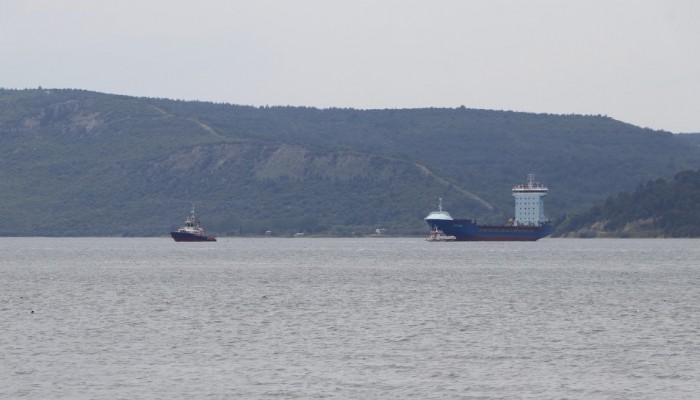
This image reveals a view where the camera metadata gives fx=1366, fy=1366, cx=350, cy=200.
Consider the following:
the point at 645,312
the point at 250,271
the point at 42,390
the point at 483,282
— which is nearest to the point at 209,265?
the point at 250,271

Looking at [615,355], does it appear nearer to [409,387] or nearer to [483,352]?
[483,352]

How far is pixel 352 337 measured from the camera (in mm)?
A: 59531

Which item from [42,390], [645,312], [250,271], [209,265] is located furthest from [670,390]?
[209,265]

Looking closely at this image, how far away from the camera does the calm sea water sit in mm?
46281

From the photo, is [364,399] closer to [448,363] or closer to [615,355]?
[448,363]

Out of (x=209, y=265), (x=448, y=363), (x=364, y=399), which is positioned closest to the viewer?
(x=364, y=399)

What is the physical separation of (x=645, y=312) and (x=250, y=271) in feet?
179

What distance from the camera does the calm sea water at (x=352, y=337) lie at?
4628 centimetres

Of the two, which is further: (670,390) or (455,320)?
(455,320)

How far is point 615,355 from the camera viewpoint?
5316cm

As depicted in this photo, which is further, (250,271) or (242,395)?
(250,271)

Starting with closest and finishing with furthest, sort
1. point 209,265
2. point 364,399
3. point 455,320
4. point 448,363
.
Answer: point 364,399 < point 448,363 < point 455,320 < point 209,265

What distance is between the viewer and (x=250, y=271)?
120562 millimetres

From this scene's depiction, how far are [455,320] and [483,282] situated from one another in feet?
111
